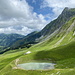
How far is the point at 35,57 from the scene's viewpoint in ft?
437

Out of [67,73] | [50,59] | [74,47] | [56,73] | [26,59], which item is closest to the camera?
[67,73]

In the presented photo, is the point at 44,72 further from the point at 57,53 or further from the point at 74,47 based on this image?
the point at 74,47

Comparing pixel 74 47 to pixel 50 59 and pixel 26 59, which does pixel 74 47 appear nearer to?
pixel 50 59

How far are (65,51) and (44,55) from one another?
25834mm

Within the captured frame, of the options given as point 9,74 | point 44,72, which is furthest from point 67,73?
point 9,74

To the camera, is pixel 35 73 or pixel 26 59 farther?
pixel 26 59

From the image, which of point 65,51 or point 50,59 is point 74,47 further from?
point 50,59

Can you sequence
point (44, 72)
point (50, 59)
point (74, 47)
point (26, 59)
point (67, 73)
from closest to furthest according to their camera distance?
point (67, 73)
point (44, 72)
point (50, 59)
point (26, 59)
point (74, 47)

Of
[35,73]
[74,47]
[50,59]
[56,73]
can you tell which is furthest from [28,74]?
[74,47]

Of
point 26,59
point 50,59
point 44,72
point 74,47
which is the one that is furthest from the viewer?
point 74,47

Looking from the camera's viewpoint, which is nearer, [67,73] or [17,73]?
[67,73]

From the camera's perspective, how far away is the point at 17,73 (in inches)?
3031

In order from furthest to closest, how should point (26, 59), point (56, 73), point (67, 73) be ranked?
point (26, 59) < point (56, 73) < point (67, 73)

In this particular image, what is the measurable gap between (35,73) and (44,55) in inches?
2368
